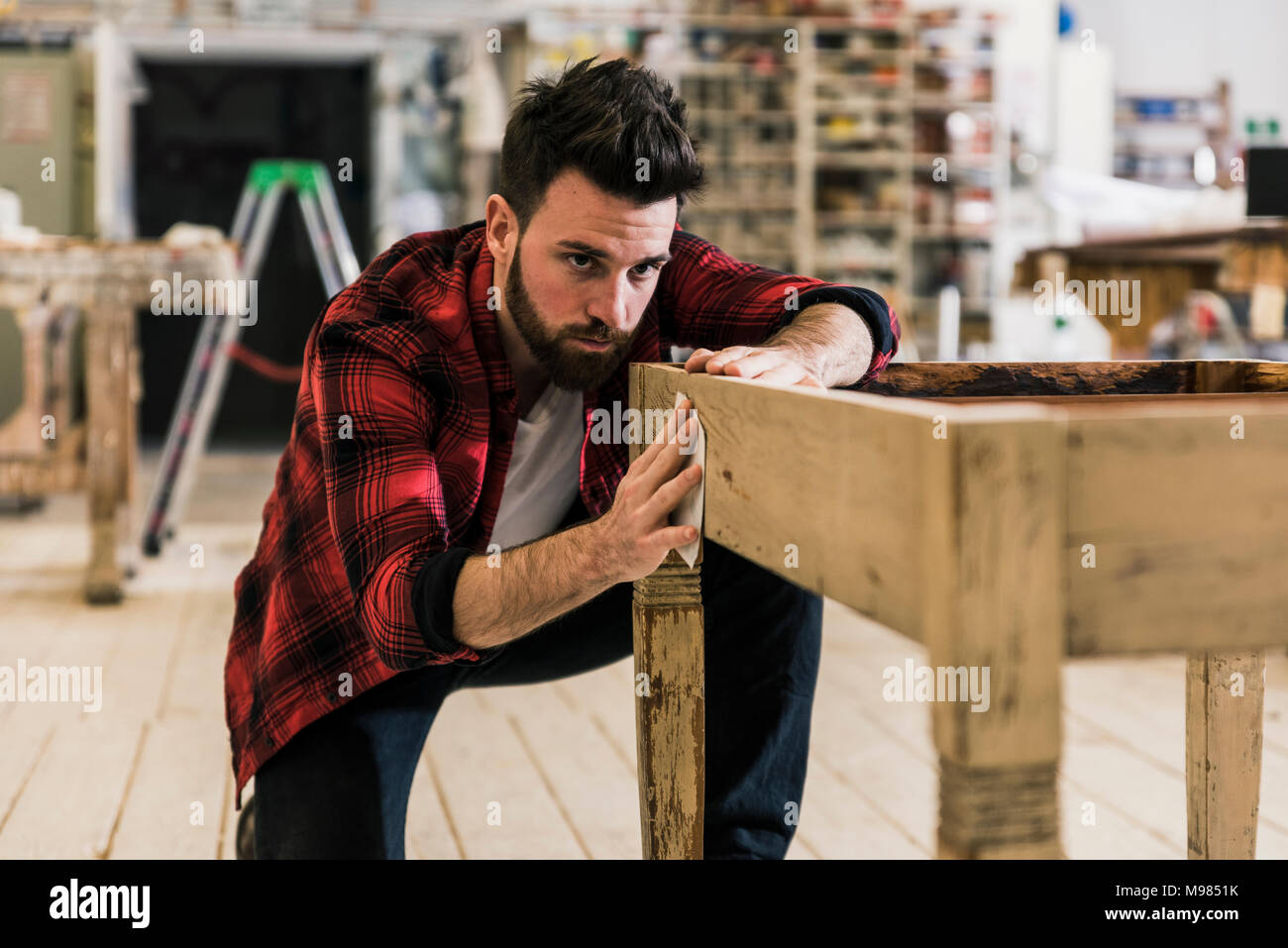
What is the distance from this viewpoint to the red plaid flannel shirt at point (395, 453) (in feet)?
3.80

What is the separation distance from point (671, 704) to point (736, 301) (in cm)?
48

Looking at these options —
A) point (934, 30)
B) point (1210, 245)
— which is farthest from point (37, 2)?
point (1210, 245)

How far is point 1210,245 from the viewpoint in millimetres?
3887

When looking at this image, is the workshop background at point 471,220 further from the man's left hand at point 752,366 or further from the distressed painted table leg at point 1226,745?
the man's left hand at point 752,366

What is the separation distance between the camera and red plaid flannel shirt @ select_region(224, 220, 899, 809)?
116 cm

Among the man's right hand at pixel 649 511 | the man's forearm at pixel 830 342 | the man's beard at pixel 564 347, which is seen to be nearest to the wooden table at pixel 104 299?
the man's beard at pixel 564 347

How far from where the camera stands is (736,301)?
1476mm

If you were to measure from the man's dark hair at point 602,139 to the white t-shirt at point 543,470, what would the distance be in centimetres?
22

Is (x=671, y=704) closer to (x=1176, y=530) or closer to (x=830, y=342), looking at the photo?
(x=830, y=342)

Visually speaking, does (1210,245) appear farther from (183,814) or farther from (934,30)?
(934,30)

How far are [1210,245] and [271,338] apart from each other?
526cm

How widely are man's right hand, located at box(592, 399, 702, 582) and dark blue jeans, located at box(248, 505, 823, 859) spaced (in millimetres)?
467

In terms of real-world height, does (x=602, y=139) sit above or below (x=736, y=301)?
above

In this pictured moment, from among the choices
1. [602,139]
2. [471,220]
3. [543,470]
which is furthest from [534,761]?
[471,220]
